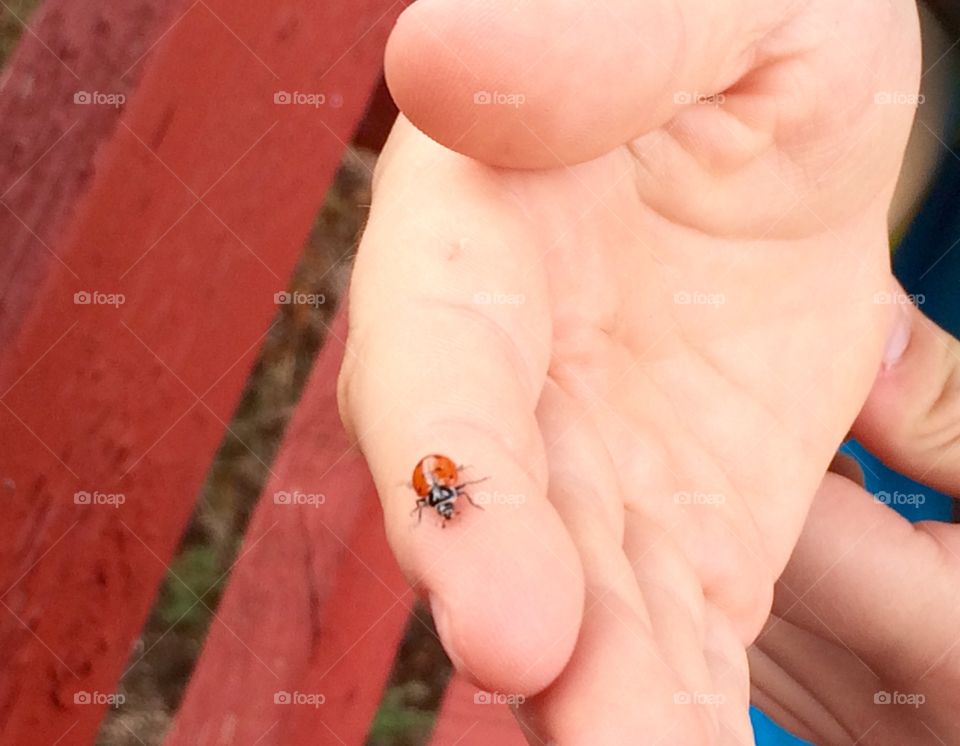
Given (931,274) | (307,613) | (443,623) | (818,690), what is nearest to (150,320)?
(307,613)

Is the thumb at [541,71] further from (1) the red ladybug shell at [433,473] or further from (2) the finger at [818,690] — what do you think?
(2) the finger at [818,690]

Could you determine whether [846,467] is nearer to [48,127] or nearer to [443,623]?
[443,623]

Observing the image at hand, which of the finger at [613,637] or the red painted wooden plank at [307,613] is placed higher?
the finger at [613,637]

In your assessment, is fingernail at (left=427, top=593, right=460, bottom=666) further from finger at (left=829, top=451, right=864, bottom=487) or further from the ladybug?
finger at (left=829, top=451, right=864, bottom=487)

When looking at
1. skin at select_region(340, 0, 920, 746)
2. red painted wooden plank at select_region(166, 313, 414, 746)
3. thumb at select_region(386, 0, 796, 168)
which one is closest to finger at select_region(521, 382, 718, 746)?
skin at select_region(340, 0, 920, 746)

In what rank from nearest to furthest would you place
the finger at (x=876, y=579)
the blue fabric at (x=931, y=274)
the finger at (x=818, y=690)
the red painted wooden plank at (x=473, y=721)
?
the finger at (x=876, y=579), the finger at (x=818, y=690), the blue fabric at (x=931, y=274), the red painted wooden plank at (x=473, y=721)

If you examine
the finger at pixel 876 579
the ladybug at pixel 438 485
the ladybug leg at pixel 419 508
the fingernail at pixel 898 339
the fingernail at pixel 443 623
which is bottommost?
the finger at pixel 876 579

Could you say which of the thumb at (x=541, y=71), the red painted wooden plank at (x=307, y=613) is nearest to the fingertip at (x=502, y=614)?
the thumb at (x=541, y=71)
